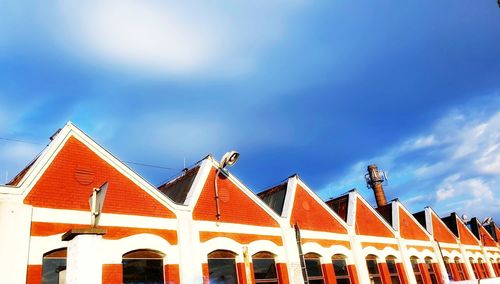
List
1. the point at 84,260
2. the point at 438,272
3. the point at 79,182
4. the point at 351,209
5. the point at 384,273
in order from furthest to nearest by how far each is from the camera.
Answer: the point at 438,272
the point at 351,209
the point at 384,273
the point at 79,182
the point at 84,260

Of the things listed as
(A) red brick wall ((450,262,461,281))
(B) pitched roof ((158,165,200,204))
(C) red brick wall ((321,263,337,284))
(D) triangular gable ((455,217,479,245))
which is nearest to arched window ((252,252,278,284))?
(C) red brick wall ((321,263,337,284))

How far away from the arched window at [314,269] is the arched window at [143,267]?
8274mm

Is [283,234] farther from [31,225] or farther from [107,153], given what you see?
[31,225]

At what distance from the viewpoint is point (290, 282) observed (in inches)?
691

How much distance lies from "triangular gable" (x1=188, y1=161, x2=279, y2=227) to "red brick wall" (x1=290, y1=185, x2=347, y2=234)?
203 cm

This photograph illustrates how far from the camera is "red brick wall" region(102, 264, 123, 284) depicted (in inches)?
477

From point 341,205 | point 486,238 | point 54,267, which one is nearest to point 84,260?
point 54,267

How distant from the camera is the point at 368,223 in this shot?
24.7 meters

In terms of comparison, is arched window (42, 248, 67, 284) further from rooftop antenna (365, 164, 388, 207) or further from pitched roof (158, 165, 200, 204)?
rooftop antenna (365, 164, 388, 207)

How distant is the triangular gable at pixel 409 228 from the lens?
27.9 meters

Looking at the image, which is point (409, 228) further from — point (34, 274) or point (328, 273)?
point (34, 274)

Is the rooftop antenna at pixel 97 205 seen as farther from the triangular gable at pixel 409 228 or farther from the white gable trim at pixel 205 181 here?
the triangular gable at pixel 409 228

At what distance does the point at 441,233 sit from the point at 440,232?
0.47ft

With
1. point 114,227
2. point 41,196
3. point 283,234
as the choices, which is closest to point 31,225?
point 41,196
